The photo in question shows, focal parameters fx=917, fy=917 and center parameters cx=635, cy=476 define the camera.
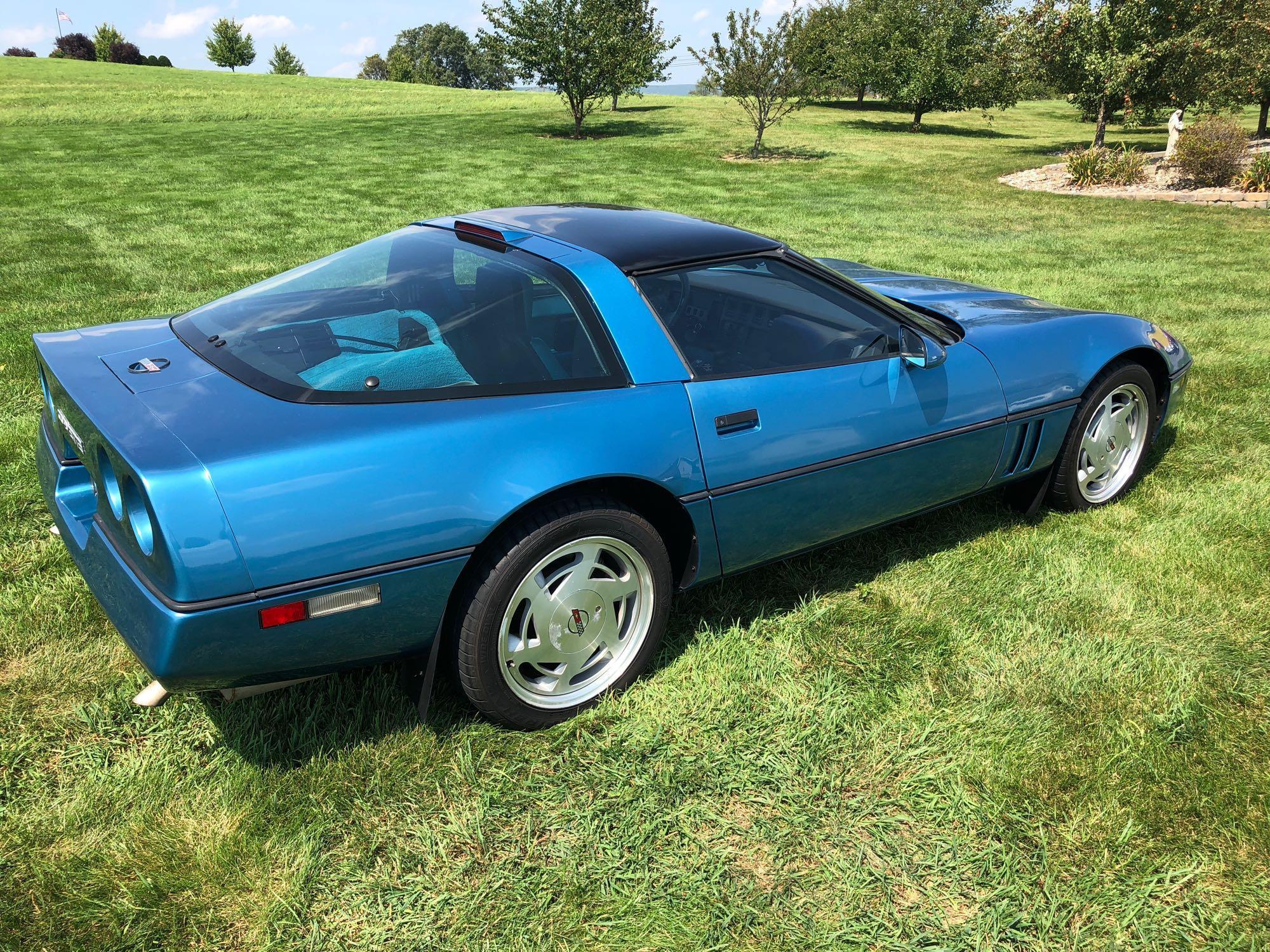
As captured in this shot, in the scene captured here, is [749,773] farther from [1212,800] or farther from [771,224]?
[771,224]

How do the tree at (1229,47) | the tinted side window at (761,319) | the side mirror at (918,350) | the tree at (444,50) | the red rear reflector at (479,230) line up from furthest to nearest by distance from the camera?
the tree at (444,50)
the tree at (1229,47)
the side mirror at (918,350)
the red rear reflector at (479,230)
the tinted side window at (761,319)

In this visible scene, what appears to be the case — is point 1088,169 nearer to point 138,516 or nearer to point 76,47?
point 138,516

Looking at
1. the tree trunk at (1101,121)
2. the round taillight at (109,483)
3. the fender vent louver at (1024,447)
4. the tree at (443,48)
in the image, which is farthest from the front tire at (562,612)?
the tree at (443,48)

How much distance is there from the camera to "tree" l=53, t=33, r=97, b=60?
64.0m

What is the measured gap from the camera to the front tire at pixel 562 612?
7.53 feet

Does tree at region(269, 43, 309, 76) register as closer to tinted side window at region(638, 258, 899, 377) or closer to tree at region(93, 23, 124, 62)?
tree at region(93, 23, 124, 62)

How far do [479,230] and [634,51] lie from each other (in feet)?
66.0

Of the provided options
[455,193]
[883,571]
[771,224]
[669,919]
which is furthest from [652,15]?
[669,919]

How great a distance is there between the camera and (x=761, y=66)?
18.3 meters

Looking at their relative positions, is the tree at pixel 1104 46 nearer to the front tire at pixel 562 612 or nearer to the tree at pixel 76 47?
the front tire at pixel 562 612

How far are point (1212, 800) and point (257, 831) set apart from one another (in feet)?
7.86

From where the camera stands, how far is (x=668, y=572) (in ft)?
8.63

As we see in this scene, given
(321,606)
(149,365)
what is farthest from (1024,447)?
(149,365)

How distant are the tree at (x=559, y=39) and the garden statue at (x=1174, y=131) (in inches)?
442
